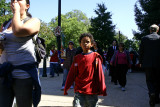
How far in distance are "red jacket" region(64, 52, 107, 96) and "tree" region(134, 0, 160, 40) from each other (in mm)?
15555

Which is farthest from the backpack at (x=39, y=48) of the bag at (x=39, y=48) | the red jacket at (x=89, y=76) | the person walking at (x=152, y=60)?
the person walking at (x=152, y=60)

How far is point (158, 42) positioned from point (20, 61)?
416cm

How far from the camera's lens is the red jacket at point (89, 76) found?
11.9 ft

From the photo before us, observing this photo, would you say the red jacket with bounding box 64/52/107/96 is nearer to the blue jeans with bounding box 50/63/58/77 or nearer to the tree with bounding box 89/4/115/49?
the blue jeans with bounding box 50/63/58/77

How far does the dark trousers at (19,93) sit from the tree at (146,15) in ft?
56.5

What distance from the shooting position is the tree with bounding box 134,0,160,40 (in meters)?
18.4

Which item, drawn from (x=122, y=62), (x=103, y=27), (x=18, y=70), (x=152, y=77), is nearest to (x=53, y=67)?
(x=122, y=62)

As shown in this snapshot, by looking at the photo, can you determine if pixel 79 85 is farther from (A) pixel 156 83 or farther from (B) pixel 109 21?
(B) pixel 109 21

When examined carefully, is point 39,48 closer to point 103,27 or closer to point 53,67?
point 53,67

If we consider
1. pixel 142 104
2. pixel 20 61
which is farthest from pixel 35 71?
pixel 142 104

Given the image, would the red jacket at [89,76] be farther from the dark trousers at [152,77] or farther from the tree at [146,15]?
the tree at [146,15]

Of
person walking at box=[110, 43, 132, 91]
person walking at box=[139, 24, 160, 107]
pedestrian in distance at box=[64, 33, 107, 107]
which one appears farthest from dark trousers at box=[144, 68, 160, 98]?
person walking at box=[110, 43, 132, 91]

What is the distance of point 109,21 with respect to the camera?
159ft

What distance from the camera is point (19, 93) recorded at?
7.23 feet
